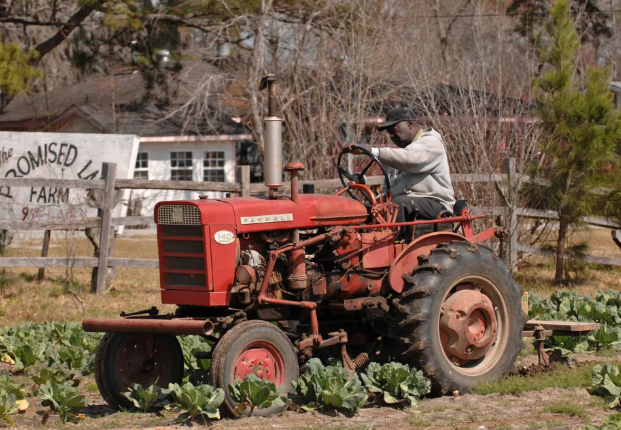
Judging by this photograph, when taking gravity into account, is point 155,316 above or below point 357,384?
above

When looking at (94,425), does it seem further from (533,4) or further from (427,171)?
(533,4)

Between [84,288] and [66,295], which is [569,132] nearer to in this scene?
[84,288]

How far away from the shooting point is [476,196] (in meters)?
13.3

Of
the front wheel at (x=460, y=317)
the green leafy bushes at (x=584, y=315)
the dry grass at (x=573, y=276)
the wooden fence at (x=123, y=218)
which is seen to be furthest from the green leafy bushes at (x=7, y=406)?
the dry grass at (x=573, y=276)

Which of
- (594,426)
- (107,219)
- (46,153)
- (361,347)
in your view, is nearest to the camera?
(594,426)

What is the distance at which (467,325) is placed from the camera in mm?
6816

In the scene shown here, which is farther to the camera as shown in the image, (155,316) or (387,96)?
(387,96)

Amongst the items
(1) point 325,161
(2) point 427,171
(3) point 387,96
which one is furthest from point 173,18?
(2) point 427,171

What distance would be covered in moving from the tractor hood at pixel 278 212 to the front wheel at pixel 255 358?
29.0 inches

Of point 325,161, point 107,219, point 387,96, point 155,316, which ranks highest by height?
point 387,96

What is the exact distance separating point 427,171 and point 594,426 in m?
2.56

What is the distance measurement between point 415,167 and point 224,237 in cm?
176

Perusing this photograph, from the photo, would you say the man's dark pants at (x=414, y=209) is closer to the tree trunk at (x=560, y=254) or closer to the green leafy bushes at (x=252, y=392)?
the green leafy bushes at (x=252, y=392)

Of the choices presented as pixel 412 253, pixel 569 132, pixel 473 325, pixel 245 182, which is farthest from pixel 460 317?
pixel 569 132
